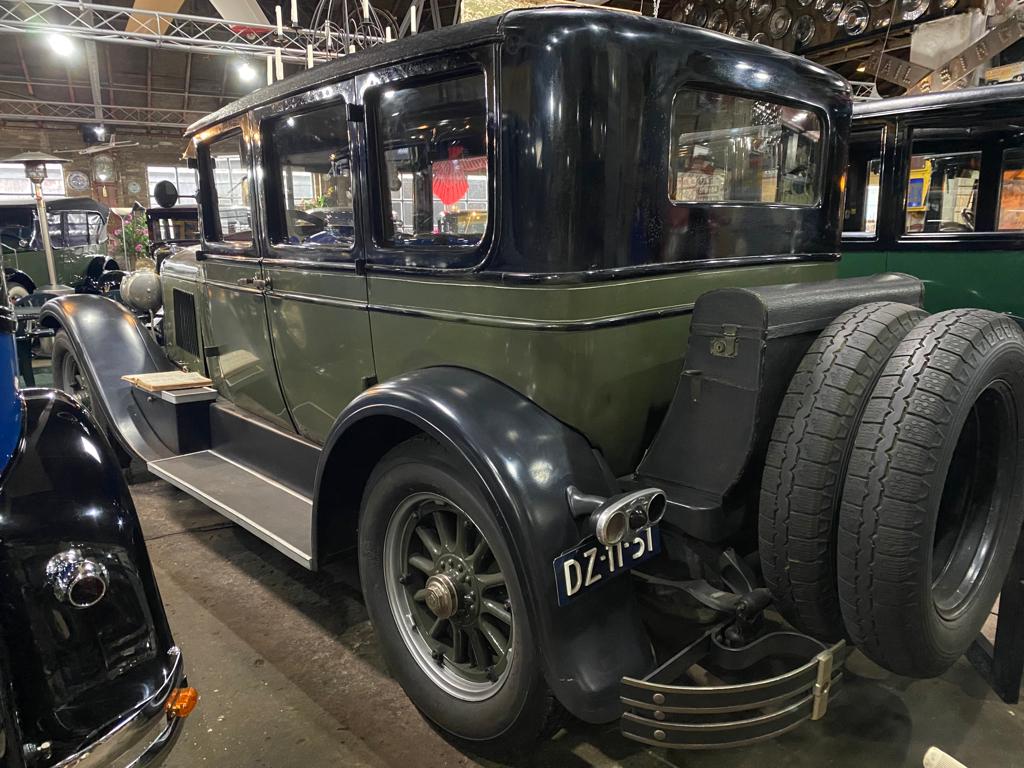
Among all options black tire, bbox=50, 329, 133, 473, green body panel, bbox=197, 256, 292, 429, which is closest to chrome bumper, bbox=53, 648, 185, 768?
green body panel, bbox=197, 256, 292, 429

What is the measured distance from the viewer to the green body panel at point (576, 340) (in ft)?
6.65

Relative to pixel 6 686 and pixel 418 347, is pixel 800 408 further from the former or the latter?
pixel 6 686

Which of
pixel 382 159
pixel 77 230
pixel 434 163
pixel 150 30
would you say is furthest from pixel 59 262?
pixel 434 163

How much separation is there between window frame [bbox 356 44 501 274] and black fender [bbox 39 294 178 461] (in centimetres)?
211

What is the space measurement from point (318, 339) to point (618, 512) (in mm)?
1645

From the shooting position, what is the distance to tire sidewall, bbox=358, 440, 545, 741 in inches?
76.8

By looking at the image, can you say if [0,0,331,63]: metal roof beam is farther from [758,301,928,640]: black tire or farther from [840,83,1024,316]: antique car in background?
[758,301,928,640]: black tire

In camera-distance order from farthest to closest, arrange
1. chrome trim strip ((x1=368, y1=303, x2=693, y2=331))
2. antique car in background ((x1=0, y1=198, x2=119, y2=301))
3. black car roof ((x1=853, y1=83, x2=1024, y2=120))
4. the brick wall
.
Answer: the brick wall → antique car in background ((x1=0, y1=198, x2=119, y2=301)) → black car roof ((x1=853, y1=83, x2=1024, y2=120)) → chrome trim strip ((x1=368, y1=303, x2=693, y2=331))

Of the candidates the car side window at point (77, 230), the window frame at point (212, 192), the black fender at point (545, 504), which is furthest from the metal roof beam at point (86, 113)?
the black fender at point (545, 504)

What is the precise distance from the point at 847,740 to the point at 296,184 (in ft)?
9.45

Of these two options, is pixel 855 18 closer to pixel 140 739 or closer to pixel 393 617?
pixel 393 617

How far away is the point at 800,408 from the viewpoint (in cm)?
178

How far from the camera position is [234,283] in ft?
11.3

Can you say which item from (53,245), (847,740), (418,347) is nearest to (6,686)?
(418,347)
